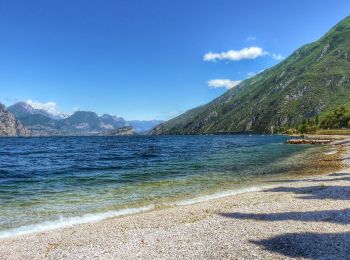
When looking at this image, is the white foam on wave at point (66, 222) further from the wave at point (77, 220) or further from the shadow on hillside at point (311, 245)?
the shadow on hillside at point (311, 245)

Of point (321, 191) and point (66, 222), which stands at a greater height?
point (321, 191)

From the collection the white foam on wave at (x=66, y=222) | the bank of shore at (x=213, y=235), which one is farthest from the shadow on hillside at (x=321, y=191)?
the white foam on wave at (x=66, y=222)

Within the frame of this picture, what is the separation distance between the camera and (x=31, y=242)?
20812mm

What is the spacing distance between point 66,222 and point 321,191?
2260 centimetres

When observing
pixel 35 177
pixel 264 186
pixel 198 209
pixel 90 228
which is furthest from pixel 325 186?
pixel 35 177

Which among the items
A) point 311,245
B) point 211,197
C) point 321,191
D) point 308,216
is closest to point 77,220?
point 211,197

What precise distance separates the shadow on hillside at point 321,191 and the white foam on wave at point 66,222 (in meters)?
14.0

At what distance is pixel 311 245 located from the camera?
17.0m

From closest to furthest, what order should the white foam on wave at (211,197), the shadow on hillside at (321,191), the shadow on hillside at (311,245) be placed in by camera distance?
the shadow on hillside at (311,245) → the shadow on hillside at (321,191) → the white foam on wave at (211,197)

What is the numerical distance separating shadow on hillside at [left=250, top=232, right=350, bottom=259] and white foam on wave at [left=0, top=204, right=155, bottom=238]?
13.7 meters

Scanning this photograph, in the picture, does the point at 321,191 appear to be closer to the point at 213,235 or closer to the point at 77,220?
the point at 213,235

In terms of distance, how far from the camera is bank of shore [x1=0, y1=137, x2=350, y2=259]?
55.8 ft

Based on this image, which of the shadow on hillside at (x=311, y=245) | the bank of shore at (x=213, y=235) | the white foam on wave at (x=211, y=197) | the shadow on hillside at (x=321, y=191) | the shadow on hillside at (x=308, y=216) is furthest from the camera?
the white foam on wave at (x=211, y=197)

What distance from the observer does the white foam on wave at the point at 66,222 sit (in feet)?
78.9
